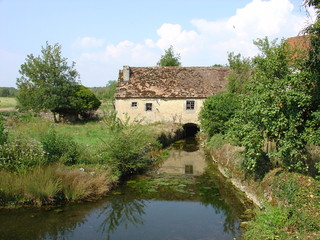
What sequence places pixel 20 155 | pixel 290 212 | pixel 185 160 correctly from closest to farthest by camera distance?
pixel 290 212 → pixel 20 155 → pixel 185 160

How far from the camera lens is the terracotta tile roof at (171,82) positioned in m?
28.0

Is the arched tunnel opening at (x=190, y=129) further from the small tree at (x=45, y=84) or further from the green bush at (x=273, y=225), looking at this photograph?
the green bush at (x=273, y=225)

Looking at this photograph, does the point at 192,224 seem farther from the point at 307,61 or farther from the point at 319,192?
the point at 307,61

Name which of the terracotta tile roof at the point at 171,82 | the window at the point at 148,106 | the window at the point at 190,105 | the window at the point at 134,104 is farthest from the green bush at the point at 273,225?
the window at the point at 134,104

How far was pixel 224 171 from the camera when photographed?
1473 cm

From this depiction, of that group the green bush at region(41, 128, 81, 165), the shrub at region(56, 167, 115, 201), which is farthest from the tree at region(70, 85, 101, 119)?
the shrub at region(56, 167, 115, 201)

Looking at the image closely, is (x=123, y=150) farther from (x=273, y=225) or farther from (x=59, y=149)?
(x=273, y=225)

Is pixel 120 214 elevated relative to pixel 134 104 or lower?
lower

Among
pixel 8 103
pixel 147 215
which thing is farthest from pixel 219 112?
pixel 8 103

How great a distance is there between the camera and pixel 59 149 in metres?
12.6

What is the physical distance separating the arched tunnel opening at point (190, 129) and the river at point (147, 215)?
1539 centimetres

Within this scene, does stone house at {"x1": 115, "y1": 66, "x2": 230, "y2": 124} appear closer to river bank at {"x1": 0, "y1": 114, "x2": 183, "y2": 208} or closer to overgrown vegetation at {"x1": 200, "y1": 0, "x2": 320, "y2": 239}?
river bank at {"x1": 0, "y1": 114, "x2": 183, "y2": 208}

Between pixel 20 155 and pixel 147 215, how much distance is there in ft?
18.0

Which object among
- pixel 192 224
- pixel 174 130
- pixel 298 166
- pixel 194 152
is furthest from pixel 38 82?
pixel 298 166
